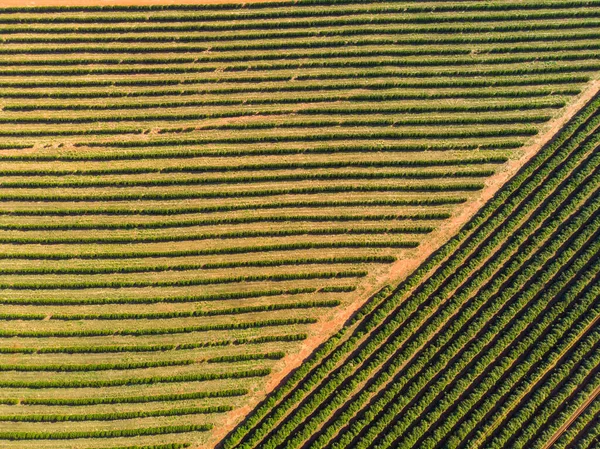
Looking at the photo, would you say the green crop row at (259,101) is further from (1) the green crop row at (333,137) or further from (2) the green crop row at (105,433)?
(2) the green crop row at (105,433)

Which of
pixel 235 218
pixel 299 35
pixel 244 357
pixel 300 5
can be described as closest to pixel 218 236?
pixel 235 218

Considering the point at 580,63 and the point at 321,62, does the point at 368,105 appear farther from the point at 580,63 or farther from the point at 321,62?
the point at 580,63

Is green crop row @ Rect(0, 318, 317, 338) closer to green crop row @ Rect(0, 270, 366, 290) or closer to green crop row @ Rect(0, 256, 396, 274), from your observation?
green crop row @ Rect(0, 270, 366, 290)

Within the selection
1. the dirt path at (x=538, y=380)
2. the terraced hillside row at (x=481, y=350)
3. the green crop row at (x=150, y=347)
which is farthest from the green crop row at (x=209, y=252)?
the dirt path at (x=538, y=380)

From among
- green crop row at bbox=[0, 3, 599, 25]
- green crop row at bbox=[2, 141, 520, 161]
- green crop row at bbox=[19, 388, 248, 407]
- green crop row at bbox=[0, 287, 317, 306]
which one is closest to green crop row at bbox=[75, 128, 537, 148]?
green crop row at bbox=[2, 141, 520, 161]

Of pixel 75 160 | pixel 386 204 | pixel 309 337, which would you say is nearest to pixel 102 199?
pixel 75 160

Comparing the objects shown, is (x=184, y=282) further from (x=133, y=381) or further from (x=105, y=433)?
(x=105, y=433)
